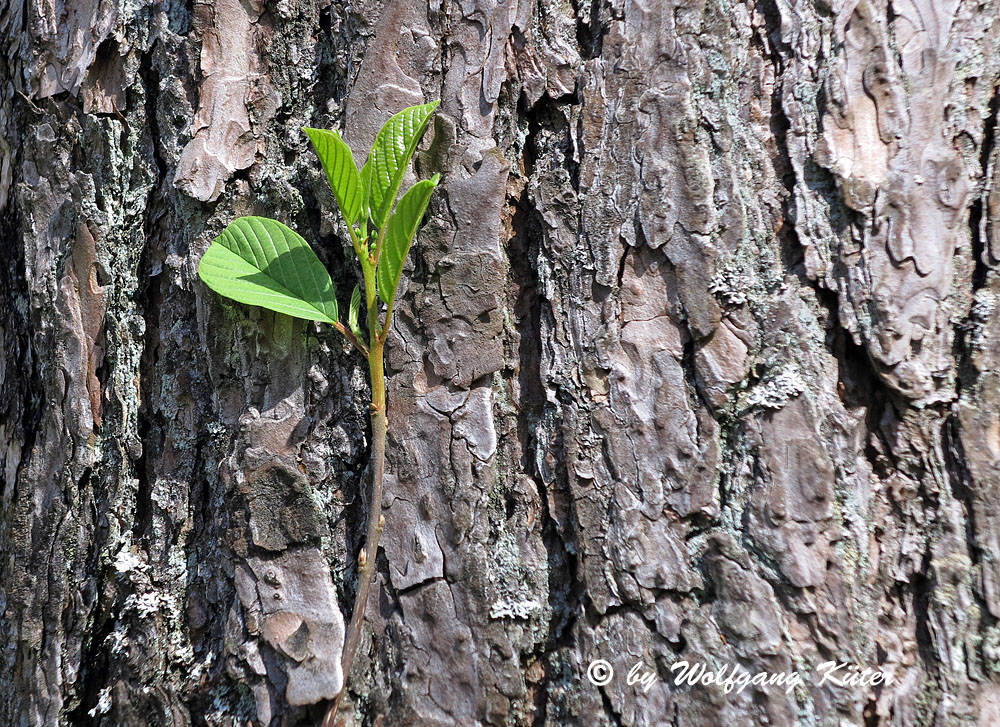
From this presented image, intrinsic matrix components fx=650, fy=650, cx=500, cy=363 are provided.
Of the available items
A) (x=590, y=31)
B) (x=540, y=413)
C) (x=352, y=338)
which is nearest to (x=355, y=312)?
(x=352, y=338)

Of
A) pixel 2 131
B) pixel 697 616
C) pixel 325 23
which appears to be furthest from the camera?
pixel 2 131

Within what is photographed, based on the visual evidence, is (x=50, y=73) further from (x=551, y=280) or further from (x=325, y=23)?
(x=551, y=280)

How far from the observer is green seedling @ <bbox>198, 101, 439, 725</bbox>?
719mm

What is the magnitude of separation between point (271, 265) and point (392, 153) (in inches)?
7.5

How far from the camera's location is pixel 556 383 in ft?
2.52

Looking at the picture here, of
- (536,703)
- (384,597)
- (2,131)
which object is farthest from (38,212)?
(536,703)

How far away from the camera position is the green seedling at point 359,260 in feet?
2.36

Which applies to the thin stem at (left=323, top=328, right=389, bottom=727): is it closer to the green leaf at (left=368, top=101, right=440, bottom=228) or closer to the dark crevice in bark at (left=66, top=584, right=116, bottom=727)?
the green leaf at (left=368, top=101, right=440, bottom=228)

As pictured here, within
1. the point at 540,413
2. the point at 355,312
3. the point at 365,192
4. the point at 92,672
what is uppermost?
the point at 365,192

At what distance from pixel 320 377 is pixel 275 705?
1.24 feet

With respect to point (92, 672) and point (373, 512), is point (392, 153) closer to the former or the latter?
point (373, 512)

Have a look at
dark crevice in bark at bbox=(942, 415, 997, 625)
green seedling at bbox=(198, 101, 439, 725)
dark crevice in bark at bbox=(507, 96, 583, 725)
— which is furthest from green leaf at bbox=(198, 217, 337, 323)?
dark crevice in bark at bbox=(942, 415, 997, 625)

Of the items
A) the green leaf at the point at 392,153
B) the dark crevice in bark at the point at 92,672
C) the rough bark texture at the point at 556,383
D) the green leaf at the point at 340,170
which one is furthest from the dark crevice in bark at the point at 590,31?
the dark crevice in bark at the point at 92,672

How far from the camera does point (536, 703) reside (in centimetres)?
74
